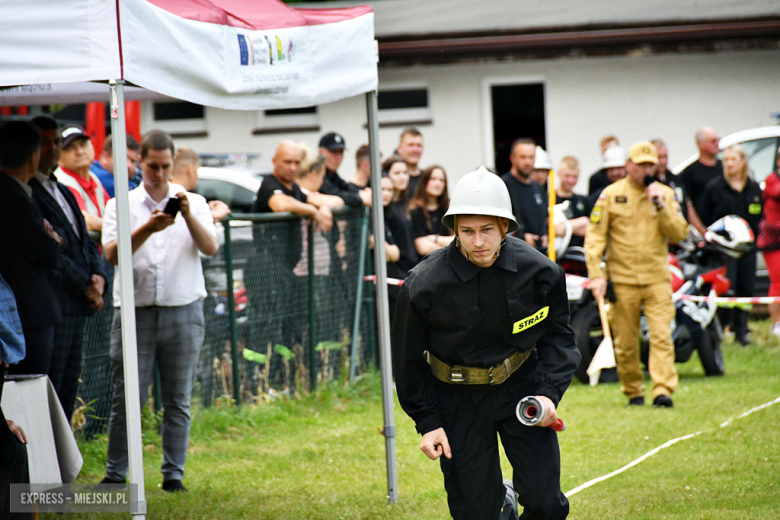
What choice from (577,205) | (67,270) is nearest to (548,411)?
(67,270)

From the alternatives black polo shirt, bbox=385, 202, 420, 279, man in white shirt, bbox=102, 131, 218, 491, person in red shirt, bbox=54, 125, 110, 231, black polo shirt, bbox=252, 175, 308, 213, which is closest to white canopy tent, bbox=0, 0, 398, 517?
man in white shirt, bbox=102, 131, 218, 491

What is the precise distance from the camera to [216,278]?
785cm

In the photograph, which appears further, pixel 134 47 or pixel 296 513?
pixel 296 513

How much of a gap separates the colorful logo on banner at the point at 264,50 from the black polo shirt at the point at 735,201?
789cm

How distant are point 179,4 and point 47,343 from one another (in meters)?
2.15

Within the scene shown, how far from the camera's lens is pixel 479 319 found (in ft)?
13.1

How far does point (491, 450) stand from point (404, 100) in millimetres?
14575

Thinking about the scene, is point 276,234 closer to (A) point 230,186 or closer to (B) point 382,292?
(B) point 382,292

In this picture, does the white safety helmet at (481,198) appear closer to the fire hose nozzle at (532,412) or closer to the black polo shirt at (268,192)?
the fire hose nozzle at (532,412)

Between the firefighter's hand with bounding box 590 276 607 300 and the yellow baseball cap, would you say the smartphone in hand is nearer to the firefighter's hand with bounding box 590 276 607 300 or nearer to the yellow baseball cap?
the firefighter's hand with bounding box 590 276 607 300

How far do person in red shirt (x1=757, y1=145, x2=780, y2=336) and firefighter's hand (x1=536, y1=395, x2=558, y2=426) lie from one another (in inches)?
281

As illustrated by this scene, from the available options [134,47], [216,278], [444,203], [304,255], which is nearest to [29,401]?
[134,47]

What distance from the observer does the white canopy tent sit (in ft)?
12.7

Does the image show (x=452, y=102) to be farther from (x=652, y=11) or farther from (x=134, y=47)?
(x=134, y=47)
